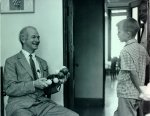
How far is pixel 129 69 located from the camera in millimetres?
1682

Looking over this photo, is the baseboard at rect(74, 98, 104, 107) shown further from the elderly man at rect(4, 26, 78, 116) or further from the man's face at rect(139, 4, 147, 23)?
the man's face at rect(139, 4, 147, 23)

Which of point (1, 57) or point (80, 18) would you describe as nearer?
point (1, 57)

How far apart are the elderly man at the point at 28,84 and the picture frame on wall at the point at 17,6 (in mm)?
270

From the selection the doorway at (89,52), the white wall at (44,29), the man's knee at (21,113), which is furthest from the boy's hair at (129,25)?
the doorway at (89,52)

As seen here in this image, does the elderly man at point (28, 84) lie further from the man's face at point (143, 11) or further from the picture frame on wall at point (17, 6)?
the man's face at point (143, 11)

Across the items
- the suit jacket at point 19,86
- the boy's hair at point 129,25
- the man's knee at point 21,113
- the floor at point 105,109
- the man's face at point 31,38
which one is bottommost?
the floor at point 105,109

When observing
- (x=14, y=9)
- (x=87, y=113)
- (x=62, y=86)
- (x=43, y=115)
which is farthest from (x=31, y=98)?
(x=87, y=113)

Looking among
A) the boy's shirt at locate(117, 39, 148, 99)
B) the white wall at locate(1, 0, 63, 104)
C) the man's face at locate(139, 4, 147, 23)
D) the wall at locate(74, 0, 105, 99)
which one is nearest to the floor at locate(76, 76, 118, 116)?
the wall at locate(74, 0, 105, 99)

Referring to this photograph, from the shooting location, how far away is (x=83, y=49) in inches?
146

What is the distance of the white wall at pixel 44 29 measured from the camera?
211 centimetres

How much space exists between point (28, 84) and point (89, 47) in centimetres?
202

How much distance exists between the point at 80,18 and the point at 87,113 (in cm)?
134

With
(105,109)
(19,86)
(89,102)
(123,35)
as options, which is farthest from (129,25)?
(89,102)

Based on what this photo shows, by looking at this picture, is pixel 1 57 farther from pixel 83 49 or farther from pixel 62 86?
pixel 83 49
